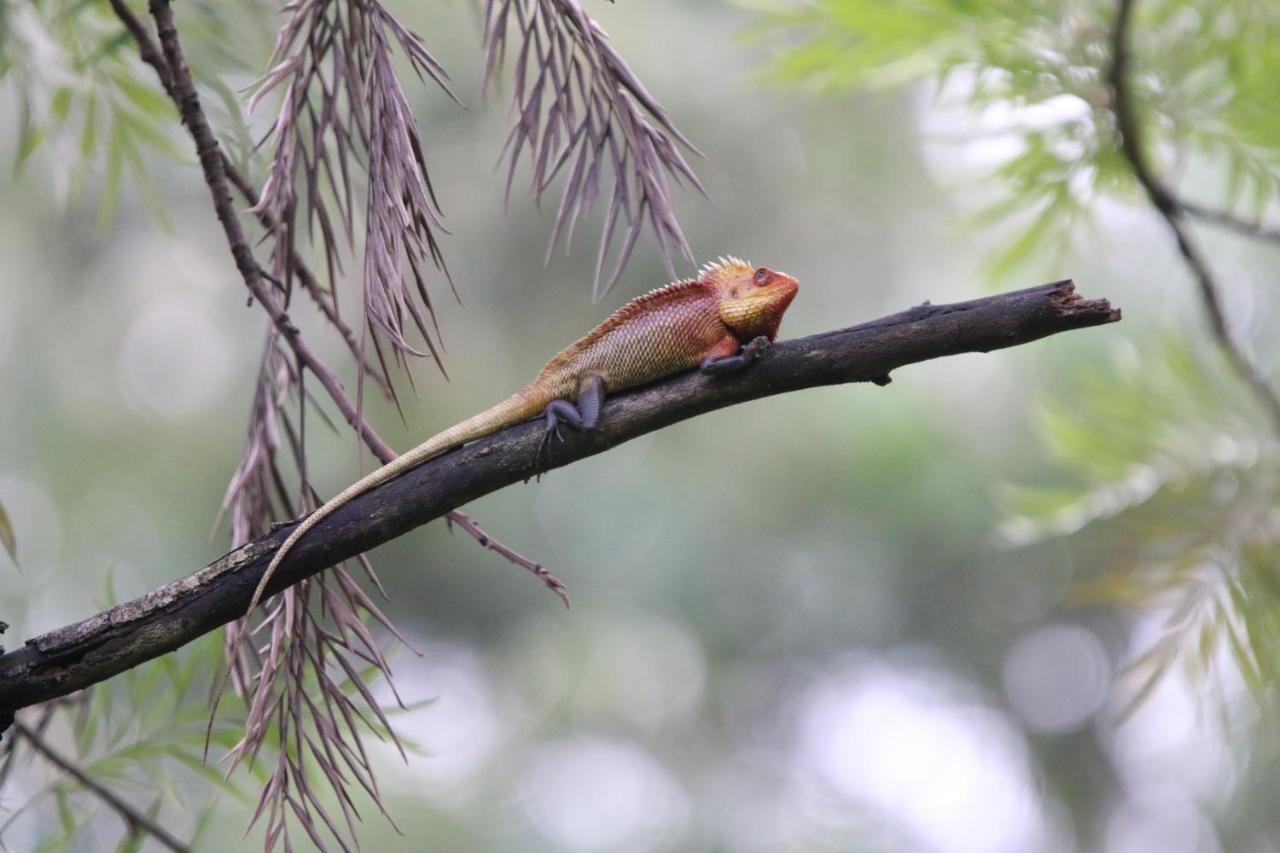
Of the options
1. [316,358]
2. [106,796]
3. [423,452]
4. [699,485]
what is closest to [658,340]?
[423,452]

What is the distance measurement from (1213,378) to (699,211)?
3.23 metres

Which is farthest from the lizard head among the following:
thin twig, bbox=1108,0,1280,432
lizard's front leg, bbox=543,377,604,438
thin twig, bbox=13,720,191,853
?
thin twig, bbox=13,720,191,853

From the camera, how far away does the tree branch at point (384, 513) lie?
172 centimetres

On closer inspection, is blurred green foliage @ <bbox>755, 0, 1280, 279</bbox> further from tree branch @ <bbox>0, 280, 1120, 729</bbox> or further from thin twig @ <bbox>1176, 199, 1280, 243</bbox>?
tree branch @ <bbox>0, 280, 1120, 729</bbox>

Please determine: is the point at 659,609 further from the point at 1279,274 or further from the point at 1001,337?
the point at 1001,337

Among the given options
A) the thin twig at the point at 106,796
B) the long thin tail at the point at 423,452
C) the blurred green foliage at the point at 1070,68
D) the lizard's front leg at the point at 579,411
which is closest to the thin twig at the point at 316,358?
the long thin tail at the point at 423,452

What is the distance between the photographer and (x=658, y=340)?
2402 mm

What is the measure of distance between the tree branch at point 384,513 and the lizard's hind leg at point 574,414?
11 centimetres

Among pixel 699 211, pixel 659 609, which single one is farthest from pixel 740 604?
pixel 699 211

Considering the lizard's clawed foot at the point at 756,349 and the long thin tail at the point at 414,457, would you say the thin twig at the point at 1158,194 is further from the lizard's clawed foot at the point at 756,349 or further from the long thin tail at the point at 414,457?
the long thin tail at the point at 414,457

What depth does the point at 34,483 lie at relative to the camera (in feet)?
22.2

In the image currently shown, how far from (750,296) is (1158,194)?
0.84 meters

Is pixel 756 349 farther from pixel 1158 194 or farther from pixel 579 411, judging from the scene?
pixel 1158 194

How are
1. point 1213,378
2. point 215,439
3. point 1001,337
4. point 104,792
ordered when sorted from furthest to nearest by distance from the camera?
point 215,439
point 1213,378
point 104,792
point 1001,337
